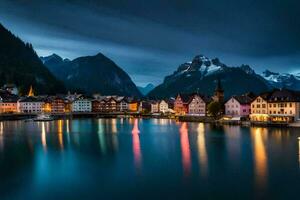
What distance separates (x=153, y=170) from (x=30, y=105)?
114m

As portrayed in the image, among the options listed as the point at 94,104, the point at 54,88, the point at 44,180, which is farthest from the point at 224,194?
the point at 54,88

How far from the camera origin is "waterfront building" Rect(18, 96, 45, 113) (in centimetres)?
13500

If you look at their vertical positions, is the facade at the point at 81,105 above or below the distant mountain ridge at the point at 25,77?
below

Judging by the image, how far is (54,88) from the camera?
17988cm

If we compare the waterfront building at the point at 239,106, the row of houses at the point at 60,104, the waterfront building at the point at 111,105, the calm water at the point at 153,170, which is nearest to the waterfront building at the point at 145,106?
the row of houses at the point at 60,104

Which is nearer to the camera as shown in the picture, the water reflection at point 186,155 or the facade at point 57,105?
the water reflection at point 186,155

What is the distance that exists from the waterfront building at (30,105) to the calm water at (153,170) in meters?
90.8

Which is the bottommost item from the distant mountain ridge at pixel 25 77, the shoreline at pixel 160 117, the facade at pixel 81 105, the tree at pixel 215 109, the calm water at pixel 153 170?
the calm water at pixel 153 170

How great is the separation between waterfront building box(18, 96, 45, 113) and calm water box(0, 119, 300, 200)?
90.8 meters

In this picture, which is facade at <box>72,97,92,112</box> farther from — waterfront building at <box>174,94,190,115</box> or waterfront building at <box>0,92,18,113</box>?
waterfront building at <box>174,94,190,115</box>

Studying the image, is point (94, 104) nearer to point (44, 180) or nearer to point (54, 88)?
point (54, 88)

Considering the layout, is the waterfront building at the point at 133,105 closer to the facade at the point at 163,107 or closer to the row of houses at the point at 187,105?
the row of houses at the point at 187,105

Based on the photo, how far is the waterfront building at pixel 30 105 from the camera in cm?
13500

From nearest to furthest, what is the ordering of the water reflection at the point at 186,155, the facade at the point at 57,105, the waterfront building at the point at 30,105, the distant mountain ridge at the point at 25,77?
the water reflection at the point at 186,155
the waterfront building at the point at 30,105
the facade at the point at 57,105
the distant mountain ridge at the point at 25,77
